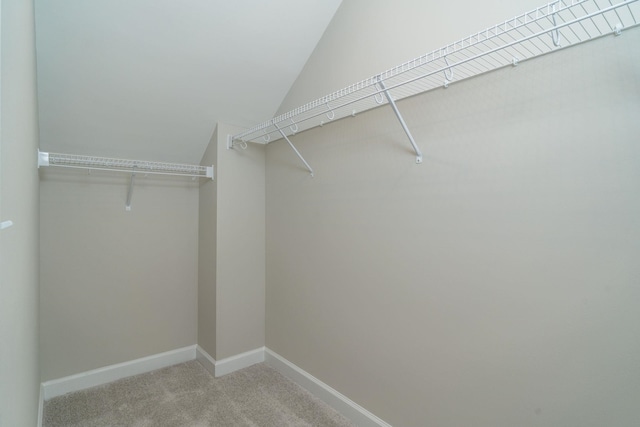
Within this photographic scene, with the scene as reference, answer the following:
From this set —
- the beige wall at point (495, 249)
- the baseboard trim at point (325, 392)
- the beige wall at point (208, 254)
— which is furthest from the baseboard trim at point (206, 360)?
the beige wall at point (495, 249)

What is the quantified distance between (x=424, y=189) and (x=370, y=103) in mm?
643

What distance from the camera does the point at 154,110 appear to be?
89.7 inches

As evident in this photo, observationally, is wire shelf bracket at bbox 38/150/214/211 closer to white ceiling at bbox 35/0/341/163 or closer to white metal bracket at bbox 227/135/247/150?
white ceiling at bbox 35/0/341/163

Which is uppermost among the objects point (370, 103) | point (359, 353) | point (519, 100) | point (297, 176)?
point (370, 103)

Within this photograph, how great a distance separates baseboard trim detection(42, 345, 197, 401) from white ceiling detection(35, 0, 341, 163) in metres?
1.67

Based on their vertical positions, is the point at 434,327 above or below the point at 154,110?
below

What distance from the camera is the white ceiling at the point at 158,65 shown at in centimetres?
175

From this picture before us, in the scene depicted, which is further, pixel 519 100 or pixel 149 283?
pixel 149 283

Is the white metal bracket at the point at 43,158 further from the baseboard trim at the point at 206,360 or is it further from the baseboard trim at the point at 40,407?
the baseboard trim at the point at 206,360

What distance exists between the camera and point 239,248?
268 centimetres

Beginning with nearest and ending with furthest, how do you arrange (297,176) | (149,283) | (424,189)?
(424,189) < (297,176) < (149,283)

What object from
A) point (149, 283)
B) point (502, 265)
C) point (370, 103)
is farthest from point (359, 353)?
point (149, 283)

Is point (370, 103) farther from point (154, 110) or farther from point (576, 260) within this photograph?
point (154, 110)

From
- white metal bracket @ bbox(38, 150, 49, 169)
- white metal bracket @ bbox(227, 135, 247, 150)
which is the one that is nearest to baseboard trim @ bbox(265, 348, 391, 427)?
white metal bracket @ bbox(227, 135, 247, 150)
